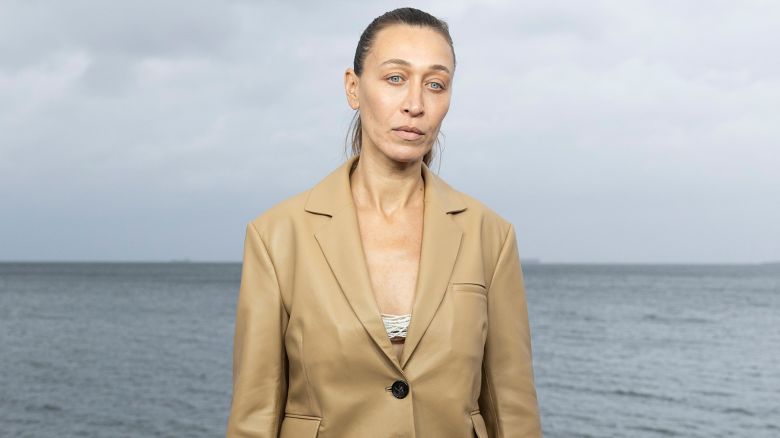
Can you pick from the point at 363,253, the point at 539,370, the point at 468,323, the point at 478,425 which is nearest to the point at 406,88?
the point at 363,253

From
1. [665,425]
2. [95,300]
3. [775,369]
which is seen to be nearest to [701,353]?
[775,369]

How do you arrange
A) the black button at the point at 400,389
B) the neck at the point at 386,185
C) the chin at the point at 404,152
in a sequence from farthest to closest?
the neck at the point at 386,185 < the chin at the point at 404,152 < the black button at the point at 400,389

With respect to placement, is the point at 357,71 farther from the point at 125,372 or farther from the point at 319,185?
the point at 125,372

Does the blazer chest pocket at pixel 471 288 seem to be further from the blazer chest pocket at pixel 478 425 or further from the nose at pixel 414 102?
the nose at pixel 414 102

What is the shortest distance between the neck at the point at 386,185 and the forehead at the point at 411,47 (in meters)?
0.32

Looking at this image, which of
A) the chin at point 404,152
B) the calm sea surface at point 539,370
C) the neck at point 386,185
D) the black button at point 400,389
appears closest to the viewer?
the black button at point 400,389

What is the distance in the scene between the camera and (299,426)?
2738 millimetres

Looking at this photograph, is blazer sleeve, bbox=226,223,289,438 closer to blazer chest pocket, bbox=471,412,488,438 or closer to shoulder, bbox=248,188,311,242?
shoulder, bbox=248,188,311,242

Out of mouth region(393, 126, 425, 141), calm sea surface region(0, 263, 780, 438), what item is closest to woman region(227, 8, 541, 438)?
mouth region(393, 126, 425, 141)

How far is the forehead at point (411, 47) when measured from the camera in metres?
2.74

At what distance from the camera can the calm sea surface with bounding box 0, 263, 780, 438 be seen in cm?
2262

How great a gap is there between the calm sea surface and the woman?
1859 centimetres

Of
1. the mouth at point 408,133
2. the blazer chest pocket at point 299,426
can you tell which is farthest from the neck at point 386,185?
the blazer chest pocket at point 299,426

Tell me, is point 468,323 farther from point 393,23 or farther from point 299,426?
point 393,23
